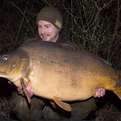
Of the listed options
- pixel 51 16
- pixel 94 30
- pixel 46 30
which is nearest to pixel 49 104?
pixel 46 30

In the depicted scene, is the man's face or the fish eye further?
the man's face

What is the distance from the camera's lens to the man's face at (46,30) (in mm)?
5484

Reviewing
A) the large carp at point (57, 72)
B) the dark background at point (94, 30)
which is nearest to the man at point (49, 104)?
the large carp at point (57, 72)

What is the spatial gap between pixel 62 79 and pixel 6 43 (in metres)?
3.26

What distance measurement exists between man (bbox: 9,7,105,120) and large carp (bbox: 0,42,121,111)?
0.53 meters

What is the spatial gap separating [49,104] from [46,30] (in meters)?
0.90

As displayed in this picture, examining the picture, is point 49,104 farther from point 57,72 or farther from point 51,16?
point 57,72

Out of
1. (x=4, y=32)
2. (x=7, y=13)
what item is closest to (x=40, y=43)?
(x=4, y=32)

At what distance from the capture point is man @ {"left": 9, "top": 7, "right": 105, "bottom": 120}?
552 centimetres

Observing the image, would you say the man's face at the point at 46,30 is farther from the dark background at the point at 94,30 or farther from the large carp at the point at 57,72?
the dark background at the point at 94,30

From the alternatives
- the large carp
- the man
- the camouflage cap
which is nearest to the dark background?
the man

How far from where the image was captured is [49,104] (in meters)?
5.91

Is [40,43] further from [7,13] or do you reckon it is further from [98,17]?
[7,13]

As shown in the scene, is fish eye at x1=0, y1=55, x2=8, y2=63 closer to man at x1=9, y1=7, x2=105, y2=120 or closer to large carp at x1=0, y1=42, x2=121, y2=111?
large carp at x1=0, y1=42, x2=121, y2=111
